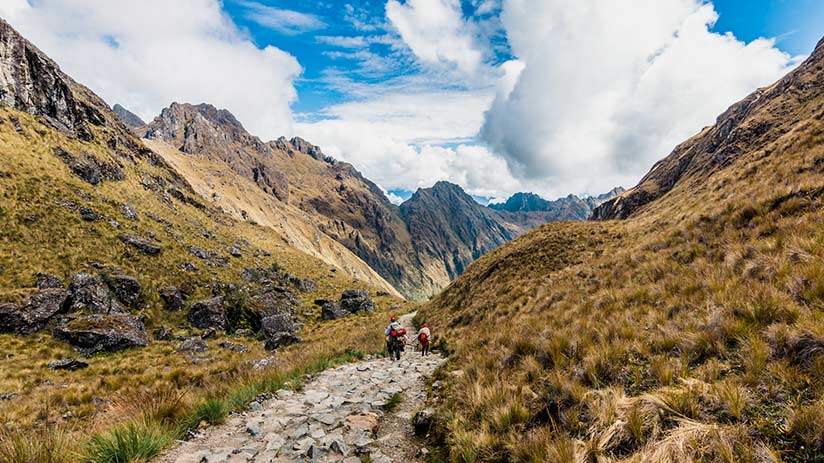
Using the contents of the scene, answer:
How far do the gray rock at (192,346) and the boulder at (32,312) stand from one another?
10.4 metres

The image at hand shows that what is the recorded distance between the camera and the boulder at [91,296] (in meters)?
30.4

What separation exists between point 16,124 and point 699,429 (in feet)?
266

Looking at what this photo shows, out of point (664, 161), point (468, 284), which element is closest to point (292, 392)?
point (468, 284)

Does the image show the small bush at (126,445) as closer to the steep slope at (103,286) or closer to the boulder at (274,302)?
the steep slope at (103,286)

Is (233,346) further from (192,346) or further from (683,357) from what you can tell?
(683,357)

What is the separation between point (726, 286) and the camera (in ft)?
24.3

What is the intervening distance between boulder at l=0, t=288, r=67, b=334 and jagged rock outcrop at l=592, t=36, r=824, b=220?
125960mm

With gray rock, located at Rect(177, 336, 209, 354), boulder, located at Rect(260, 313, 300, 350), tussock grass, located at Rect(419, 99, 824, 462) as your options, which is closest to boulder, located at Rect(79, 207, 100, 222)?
gray rock, located at Rect(177, 336, 209, 354)

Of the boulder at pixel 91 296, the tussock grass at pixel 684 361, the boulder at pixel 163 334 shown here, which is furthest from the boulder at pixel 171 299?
the tussock grass at pixel 684 361

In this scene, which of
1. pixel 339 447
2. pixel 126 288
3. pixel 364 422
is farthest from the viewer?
pixel 126 288

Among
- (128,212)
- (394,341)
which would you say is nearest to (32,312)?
(128,212)

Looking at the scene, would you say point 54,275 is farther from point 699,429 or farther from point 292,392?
point 699,429

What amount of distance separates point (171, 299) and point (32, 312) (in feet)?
43.6

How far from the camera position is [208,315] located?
38312 millimetres
